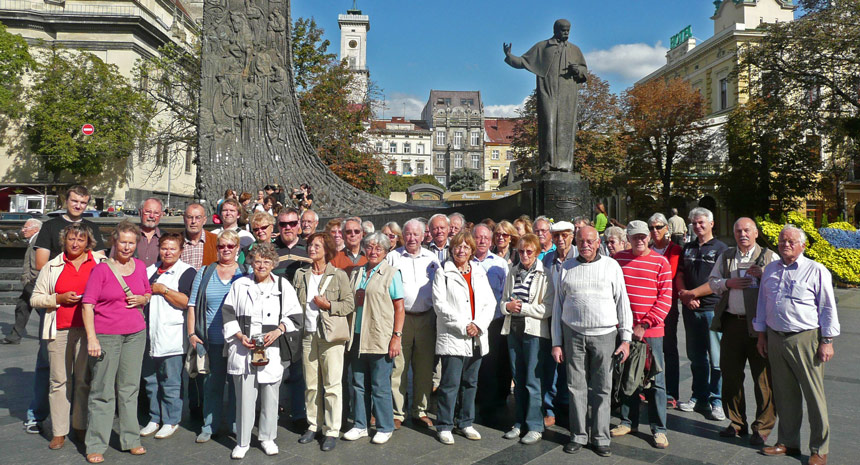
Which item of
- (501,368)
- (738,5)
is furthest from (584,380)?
(738,5)

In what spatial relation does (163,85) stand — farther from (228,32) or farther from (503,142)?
(503,142)

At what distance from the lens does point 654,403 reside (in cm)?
416

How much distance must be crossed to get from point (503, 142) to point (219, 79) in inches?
3240

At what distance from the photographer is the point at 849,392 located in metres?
5.31

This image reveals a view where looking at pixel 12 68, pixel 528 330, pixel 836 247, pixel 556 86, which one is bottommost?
pixel 528 330

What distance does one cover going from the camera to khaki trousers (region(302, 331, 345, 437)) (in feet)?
13.8

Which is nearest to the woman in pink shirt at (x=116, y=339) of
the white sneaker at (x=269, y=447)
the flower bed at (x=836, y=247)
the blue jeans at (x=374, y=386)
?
the white sneaker at (x=269, y=447)

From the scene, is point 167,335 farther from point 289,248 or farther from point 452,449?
point 452,449

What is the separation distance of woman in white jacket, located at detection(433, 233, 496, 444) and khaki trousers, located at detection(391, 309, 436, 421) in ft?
0.75

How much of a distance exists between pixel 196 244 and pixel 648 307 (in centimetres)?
352

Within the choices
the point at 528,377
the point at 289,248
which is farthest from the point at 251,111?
the point at 528,377

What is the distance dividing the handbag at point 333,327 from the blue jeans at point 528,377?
1.22m

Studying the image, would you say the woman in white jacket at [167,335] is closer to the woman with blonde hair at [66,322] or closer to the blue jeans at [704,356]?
the woman with blonde hair at [66,322]

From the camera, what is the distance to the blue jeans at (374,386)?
13.9ft
